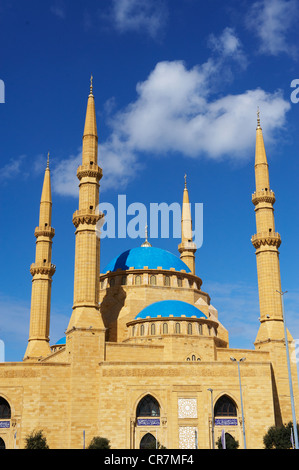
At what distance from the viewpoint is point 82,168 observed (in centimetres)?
4047

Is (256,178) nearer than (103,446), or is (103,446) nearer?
(103,446)

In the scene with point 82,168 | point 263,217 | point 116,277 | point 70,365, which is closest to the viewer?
point 70,365

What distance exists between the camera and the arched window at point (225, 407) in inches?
1390

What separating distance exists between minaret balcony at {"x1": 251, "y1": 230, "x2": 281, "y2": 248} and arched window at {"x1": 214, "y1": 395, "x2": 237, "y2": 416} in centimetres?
1270

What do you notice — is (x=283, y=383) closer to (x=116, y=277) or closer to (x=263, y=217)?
(x=263, y=217)

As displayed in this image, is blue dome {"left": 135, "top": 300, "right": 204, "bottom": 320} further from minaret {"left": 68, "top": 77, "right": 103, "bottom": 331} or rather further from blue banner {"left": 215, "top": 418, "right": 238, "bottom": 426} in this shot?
blue banner {"left": 215, "top": 418, "right": 238, "bottom": 426}

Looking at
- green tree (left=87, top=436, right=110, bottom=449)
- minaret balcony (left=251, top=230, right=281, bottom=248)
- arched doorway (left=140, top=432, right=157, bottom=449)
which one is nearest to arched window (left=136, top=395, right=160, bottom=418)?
arched doorway (left=140, top=432, right=157, bottom=449)

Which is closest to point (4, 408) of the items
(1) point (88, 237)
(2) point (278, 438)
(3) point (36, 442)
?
(3) point (36, 442)

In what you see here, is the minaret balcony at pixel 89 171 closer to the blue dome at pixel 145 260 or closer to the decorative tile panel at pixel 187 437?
the blue dome at pixel 145 260

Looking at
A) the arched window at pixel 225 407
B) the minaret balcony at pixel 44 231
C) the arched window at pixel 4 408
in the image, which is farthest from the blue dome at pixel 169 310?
the minaret balcony at pixel 44 231

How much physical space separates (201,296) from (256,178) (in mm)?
11979

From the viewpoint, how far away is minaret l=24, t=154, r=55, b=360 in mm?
44812

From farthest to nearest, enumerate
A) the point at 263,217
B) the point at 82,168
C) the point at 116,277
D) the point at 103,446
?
the point at 116,277 < the point at 263,217 < the point at 82,168 < the point at 103,446
